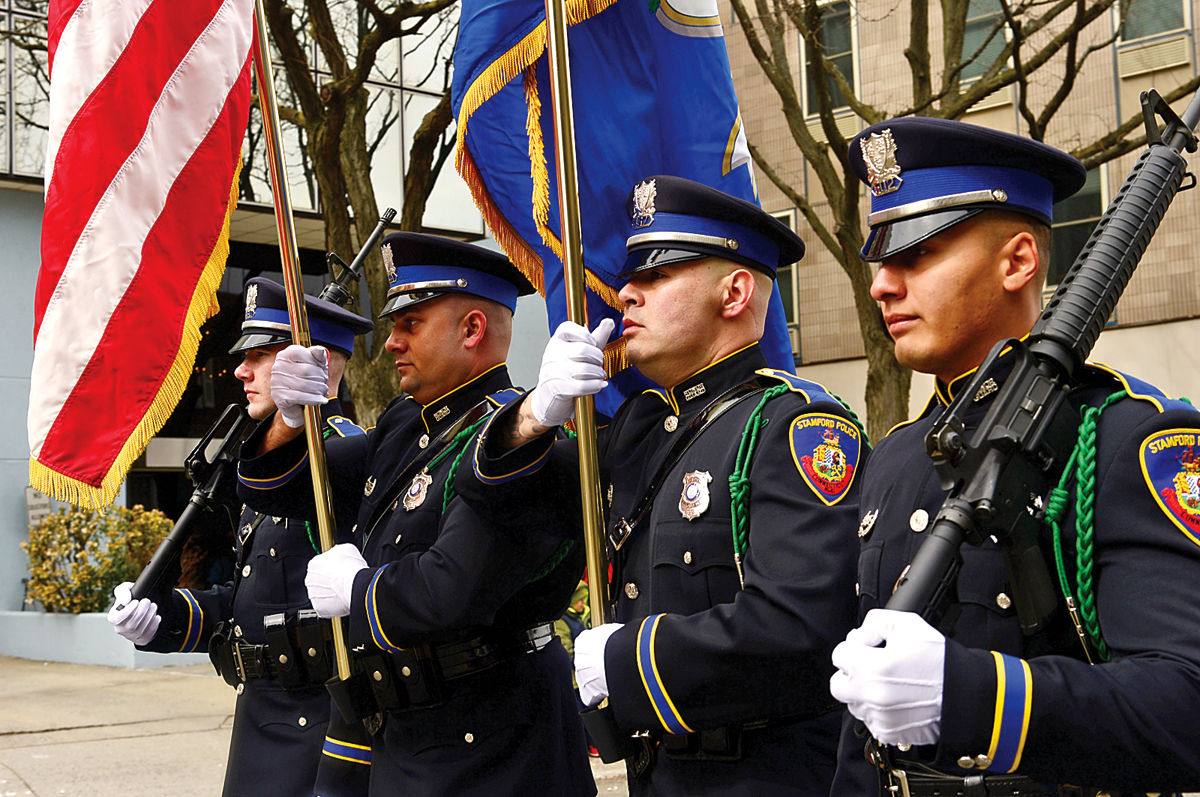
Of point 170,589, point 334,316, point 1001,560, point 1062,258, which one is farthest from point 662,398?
point 1062,258

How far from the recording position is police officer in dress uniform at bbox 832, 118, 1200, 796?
1.74 metres

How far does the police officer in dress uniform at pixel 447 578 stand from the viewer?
3191 millimetres

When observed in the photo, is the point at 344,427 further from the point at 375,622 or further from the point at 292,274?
the point at 375,622

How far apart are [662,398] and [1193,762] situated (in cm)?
153

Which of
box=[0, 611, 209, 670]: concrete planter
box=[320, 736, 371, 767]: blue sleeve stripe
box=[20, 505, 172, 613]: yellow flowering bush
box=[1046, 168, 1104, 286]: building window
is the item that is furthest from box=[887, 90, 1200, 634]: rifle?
box=[1046, 168, 1104, 286]: building window

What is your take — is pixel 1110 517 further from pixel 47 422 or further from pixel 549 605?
pixel 47 422

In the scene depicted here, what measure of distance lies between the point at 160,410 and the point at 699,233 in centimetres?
200

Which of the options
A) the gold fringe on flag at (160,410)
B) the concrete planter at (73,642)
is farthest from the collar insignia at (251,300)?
the concrete planter at (73,642)

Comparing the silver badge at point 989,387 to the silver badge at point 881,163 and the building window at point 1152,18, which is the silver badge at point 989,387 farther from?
the building window at point 1152,18

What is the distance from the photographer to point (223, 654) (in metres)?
4.68

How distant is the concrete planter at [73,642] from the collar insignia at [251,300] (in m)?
8.67

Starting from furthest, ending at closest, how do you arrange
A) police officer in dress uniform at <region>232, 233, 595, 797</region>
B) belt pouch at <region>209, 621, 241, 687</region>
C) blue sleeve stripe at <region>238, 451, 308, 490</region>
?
1. belt pouch at <region>209, 621, 241, 687</region>
2. blue sleeve stripe at <region>238, 451, 308, 490</region>
3. police officer in dress uniform at <region>232, 233, 595, 797</region>

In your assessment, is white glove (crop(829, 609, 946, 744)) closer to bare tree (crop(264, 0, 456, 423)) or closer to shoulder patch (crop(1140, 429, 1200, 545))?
shoulder patch (crop(1140, 429, 1200, 545))

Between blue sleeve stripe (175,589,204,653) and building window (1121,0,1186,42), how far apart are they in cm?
1359
